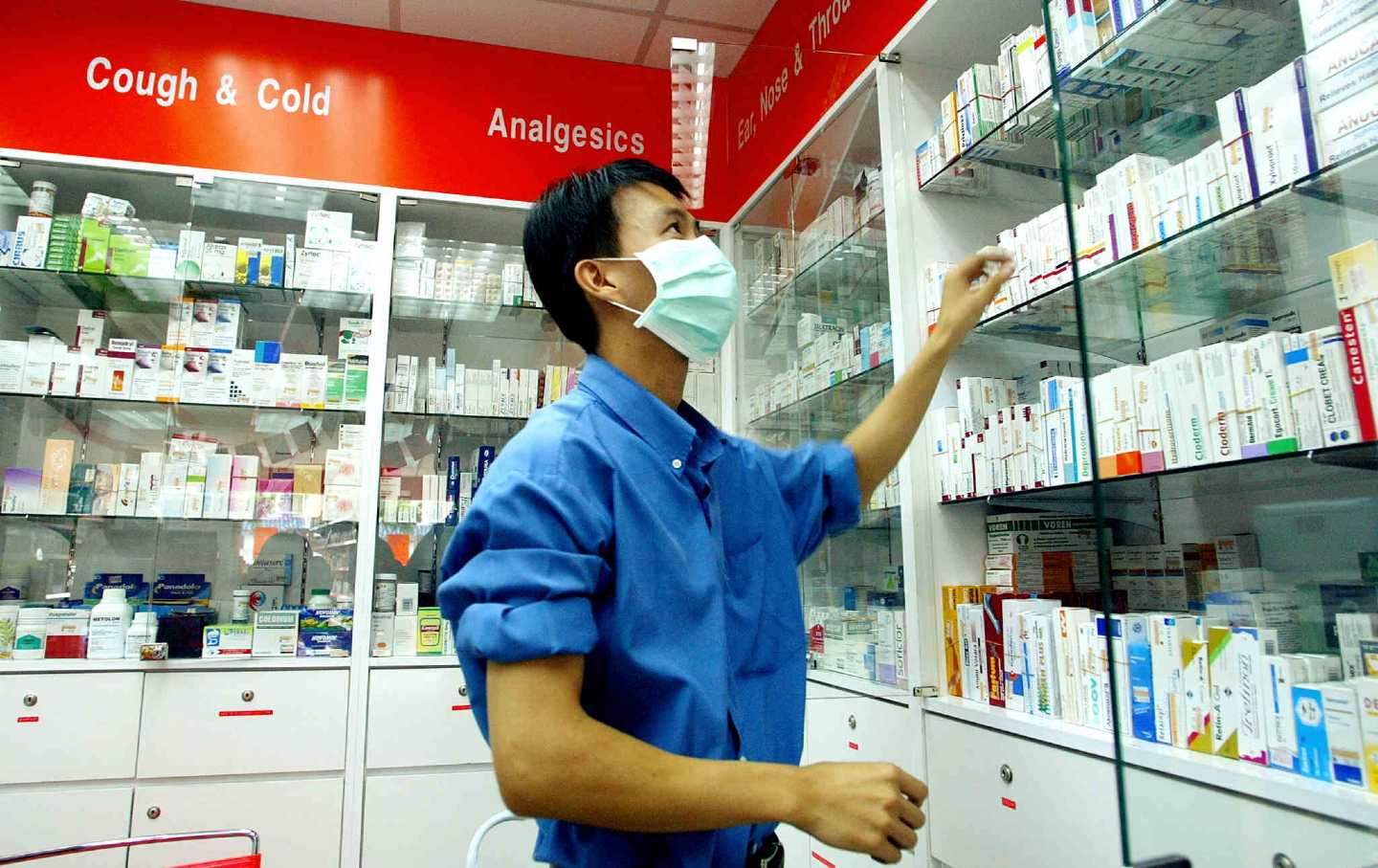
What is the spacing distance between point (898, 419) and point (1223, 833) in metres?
0.85

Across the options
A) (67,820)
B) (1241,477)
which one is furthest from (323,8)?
(1241,477)

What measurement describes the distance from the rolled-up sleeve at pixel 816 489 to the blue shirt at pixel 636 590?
104mm

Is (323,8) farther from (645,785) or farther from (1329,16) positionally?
(645,785)

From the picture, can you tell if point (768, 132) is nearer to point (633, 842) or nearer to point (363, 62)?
point (363, 62)

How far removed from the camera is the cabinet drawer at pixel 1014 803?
5.61ft

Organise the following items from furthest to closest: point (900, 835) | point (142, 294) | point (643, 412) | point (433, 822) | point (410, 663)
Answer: point (142, 294), point (410, 663), point (433, 822), point (643, 412), point (900, 835)

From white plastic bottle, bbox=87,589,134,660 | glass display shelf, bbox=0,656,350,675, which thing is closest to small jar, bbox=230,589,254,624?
glass display shelf, bbox=0,656,350,675

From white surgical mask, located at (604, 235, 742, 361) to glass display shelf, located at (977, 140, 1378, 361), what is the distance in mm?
587

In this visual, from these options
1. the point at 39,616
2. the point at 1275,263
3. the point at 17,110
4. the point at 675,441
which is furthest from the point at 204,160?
the point at 1275,263

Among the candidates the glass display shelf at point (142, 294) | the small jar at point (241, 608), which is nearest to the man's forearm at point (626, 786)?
the small jar at point (241, 608)

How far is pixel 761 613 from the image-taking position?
1320mm

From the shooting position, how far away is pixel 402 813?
3324 mm

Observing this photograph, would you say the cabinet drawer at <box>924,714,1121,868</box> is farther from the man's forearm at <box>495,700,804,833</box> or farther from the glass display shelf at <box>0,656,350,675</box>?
the glass display shelf at <box>0,656,350,675</box>

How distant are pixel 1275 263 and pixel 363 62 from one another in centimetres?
416
